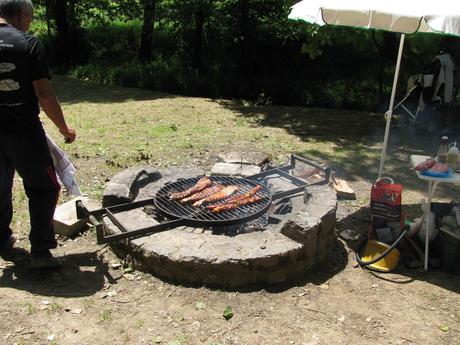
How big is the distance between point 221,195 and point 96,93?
790 cm

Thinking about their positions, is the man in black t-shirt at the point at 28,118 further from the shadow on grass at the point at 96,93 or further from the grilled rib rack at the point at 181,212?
the shadow on grass at the point at 96,93

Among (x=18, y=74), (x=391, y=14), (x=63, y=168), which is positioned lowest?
(x=63, y=168)

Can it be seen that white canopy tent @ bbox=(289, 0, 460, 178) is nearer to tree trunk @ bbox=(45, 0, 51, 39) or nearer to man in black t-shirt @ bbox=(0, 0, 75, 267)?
man in black t-shirt @ bbox=(0, 0, 75, 267)

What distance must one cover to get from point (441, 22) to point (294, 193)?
2.03 metres

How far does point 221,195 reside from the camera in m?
4.54

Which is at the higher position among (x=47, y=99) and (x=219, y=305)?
(x=47, y=99)

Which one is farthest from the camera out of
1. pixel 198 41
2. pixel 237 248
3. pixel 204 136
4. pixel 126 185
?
pixel 198 41

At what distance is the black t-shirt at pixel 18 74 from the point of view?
3289mm

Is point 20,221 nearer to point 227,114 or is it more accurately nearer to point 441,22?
point 441,22

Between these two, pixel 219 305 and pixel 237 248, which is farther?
pixel 237 248

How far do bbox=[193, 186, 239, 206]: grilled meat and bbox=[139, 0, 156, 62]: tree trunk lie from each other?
34.9ft

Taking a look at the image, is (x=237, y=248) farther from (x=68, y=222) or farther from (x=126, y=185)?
(x=68, y=222)

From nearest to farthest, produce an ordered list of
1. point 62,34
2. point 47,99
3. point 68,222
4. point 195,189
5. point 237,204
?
point 47,99 < point 237,204 < point 68,222 < point 195,189 < point 62,34

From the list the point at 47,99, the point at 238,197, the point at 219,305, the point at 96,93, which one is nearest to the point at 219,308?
the point at 219,305
